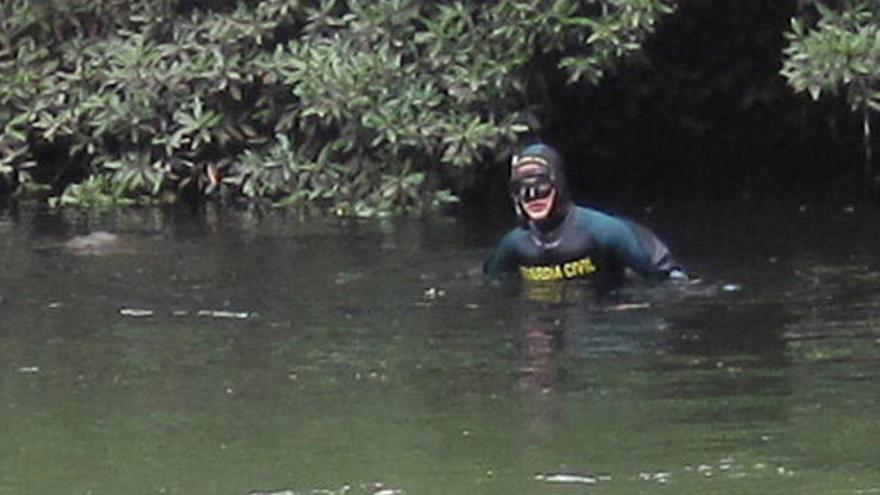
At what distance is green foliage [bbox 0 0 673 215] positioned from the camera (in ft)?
55.7

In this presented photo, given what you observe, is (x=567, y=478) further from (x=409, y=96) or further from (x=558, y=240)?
(x=409, y=96)

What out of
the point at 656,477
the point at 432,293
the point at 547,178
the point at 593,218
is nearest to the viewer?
the point at 656,477

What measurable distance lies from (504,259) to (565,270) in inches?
15.4

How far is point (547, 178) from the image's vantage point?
1461 centimetres

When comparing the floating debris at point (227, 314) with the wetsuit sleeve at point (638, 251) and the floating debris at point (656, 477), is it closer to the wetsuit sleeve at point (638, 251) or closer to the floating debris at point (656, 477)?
the wetsuit sleeve at point (638, 251)

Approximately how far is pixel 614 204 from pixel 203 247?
154 inches

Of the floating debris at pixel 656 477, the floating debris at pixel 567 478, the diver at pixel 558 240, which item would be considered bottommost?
the floating debris at pixel 656 477

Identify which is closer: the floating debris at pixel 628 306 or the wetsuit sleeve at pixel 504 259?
the floating debris at pixel 628 306

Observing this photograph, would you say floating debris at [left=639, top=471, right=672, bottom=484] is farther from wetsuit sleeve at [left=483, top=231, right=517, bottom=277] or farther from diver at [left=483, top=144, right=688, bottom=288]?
wetsuit sleeve at [left=483, top=231, right=517, bottom=277]

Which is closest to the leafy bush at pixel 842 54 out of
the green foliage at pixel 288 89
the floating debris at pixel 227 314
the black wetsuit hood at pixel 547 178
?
the green foliage at pixel 288 89

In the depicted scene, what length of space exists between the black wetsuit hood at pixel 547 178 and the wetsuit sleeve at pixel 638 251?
0.32 meters

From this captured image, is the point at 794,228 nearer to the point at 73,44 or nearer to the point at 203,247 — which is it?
the point at 203,247

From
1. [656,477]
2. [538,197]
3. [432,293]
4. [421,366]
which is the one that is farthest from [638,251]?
[656,477]

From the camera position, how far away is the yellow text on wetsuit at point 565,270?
14586mm
